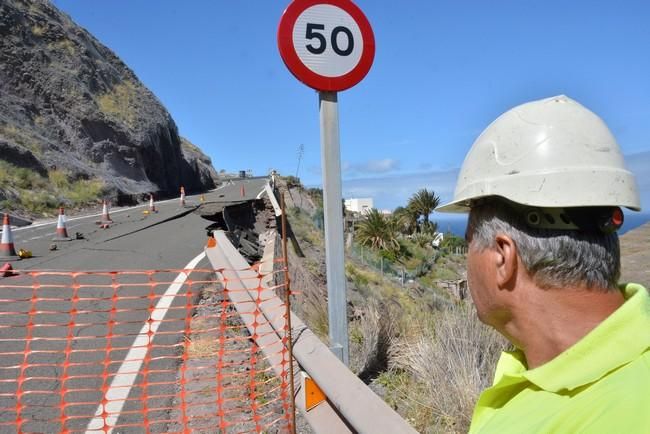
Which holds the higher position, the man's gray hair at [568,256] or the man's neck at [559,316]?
the man's gray hair at [568,256]

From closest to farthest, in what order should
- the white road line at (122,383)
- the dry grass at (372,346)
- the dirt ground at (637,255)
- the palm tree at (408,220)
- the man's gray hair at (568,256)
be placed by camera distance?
the man's gray hair at (568,256), the white road line at (122,383), the dry grass at (372,346), the dirt ground at (637,255), the palm tree at (408,220)

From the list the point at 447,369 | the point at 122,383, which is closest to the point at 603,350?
the point at 447,369

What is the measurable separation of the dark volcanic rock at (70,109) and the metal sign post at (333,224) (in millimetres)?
24788

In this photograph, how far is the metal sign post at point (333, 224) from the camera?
3.53 m

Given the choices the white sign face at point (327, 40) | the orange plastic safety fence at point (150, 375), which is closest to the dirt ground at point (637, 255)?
the white sign face at point (327, 40)

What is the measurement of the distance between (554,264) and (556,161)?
10.8 inches

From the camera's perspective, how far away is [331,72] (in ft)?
11.7

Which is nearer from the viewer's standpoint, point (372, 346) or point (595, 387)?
point (595, 387)

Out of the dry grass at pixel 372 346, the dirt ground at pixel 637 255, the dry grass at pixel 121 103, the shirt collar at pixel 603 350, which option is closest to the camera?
the shirt collar at pixel 603 350

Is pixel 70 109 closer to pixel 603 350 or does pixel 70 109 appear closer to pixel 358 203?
pixel 603 350

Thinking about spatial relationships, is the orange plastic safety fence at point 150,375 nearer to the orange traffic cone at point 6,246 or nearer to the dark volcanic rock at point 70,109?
the orange traffic cone at point 6,246

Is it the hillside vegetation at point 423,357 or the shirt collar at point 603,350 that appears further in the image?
the hillside vegetation at point 423,357

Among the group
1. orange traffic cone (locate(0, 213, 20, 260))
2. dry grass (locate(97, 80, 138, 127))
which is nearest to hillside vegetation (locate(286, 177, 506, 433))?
orange traffic cone (locate(0, 213, 20, 260))

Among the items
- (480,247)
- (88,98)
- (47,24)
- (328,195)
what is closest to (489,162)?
(480,247)
